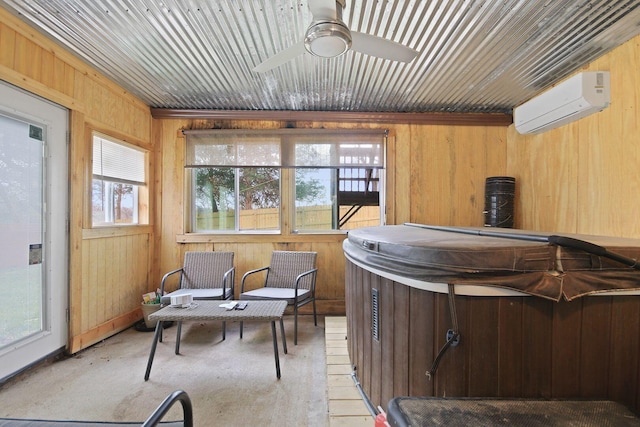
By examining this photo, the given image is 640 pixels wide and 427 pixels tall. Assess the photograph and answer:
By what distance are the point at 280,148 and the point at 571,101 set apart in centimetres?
298

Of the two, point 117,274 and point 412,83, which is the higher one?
point 412,83

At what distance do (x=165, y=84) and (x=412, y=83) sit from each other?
8.74 feet

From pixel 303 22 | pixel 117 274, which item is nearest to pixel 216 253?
pixel 117 274

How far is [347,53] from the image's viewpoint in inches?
97.2

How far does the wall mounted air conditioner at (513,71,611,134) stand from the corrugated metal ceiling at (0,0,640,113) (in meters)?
0.29

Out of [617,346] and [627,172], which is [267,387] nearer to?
[617,346]

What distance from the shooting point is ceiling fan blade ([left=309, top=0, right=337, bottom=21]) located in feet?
5.03

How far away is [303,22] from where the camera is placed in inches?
80.9

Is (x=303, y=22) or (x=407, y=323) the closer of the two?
(x=407, y=323)

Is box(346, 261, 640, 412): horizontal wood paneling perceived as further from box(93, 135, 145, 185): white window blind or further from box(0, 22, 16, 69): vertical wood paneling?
box(93, 135, 145, 185): white window blind

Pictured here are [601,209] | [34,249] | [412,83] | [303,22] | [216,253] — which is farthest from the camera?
[216,253]

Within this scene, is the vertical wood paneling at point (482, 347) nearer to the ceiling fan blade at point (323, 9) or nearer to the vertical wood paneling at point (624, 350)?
the vertical wood paneling at point (624, 350)

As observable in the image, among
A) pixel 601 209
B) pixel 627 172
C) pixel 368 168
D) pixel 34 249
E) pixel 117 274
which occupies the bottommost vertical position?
pixel 117 274

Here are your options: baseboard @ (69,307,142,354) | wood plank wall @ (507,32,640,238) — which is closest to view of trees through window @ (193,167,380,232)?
baseboard @ (69,307,142,354)
